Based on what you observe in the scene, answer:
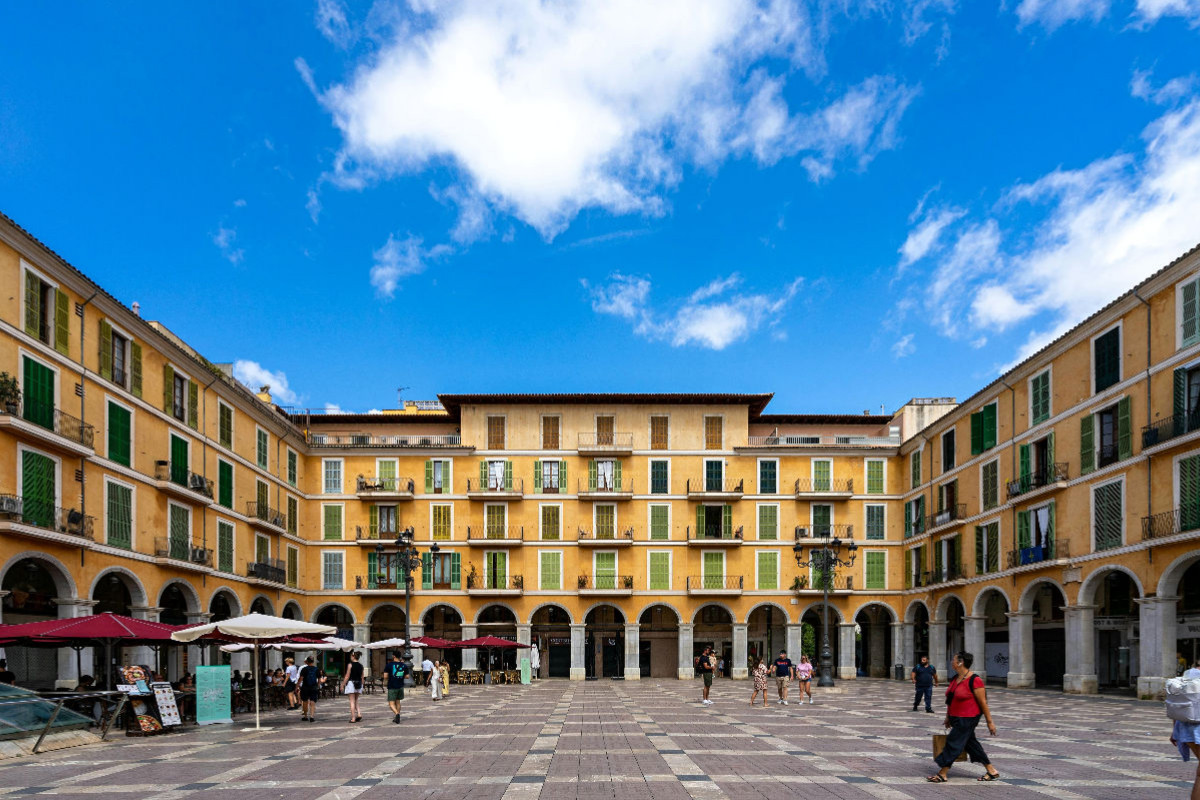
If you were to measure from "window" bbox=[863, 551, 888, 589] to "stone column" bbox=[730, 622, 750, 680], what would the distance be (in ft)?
23.9

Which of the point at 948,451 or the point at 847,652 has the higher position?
the point at 948,451

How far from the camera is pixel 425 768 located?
49.6 feet

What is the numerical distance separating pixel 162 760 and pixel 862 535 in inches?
1689

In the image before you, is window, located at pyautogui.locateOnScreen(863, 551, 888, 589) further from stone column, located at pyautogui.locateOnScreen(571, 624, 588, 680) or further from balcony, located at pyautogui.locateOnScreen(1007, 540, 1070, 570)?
stone column, located at pyautogui.locateOnScreen(571, 624, 588, 680)

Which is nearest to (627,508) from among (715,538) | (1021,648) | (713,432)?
(715,538)

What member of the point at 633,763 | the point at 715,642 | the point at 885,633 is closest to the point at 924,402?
the point at 885,633

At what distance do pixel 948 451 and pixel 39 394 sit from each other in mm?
37834

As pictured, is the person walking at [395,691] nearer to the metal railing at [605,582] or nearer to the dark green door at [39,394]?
the dark green door at [39,394]

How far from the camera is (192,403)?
126 feet

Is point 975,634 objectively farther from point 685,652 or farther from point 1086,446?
point 685,652

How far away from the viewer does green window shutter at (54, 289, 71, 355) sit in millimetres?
28750

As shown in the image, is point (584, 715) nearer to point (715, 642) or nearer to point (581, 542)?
point (581, 542)

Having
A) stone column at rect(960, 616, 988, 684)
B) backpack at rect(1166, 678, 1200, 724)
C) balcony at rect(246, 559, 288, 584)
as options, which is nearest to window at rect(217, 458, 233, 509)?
balcony at rect(246, 559, 288, 584)

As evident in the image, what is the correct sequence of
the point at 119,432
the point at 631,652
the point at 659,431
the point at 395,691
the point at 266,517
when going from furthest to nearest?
the point at 659,431 → the point at 631,652 → the point at 266,517 → the point at 119,432 → the point at 395,691
